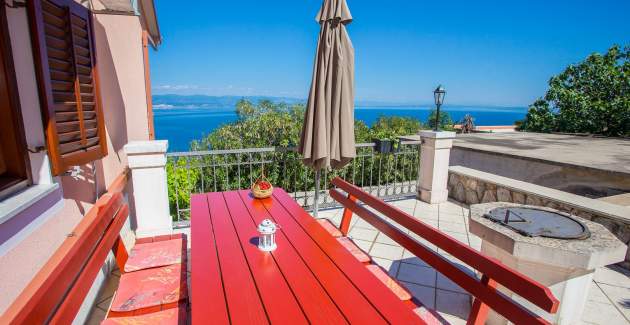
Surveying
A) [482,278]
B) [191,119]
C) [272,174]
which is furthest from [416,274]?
[191,119]

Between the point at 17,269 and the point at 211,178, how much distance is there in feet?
20.5

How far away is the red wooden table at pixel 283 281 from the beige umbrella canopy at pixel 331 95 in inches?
45.9

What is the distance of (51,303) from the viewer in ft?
3.77

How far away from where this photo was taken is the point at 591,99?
52.7ft

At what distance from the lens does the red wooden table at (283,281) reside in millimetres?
1294

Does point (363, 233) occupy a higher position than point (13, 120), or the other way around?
point (13, 120)

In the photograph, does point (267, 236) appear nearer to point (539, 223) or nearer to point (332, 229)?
point (332, 229)

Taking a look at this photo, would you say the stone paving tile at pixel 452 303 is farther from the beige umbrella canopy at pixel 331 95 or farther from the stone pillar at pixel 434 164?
the stone pillar at pixel 434 164

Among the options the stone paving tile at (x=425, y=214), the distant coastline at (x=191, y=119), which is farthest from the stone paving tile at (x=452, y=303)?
the distant coastline at (x=191, y=119)

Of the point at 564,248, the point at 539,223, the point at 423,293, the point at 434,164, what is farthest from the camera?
the point at 434,164

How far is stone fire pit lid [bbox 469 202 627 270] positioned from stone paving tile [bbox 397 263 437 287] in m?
1.02

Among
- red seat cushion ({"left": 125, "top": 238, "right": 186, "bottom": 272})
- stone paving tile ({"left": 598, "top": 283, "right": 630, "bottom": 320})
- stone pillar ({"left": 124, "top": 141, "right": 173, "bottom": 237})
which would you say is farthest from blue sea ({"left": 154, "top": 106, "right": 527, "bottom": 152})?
stone paving tile ({"left": 598, "top": 283, "right": 630, "bottom": 320})

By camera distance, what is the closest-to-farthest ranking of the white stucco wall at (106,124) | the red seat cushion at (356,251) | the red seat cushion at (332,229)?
the white stucco wall at (106,124) < the red seat cushion at (356,251) < the red seat cushion at (332,229)

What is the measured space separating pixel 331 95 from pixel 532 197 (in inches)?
118
